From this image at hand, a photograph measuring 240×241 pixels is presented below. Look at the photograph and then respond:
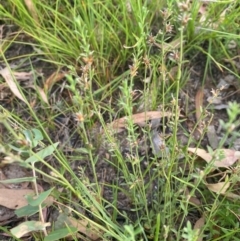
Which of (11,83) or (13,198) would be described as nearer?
(13,198)

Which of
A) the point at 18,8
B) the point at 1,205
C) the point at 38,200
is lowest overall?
the point at 1,205

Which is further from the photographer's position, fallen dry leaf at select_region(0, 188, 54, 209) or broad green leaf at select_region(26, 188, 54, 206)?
fallen dry leaf at select_region(0, 188, 54, 209)

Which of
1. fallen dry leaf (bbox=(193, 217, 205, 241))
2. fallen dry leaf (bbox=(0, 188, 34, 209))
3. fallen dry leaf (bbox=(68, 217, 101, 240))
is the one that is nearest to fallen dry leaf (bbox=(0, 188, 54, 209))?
fallen dry leaf (bbox=(0, 188, 34, 209))

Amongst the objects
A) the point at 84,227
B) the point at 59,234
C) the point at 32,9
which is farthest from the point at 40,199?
the point at 32,9

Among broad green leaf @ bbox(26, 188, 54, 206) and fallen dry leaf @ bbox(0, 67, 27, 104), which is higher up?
broad green leaf @ bbox(26, 188, 54, 206)

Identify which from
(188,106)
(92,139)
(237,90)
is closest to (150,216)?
(92,139)

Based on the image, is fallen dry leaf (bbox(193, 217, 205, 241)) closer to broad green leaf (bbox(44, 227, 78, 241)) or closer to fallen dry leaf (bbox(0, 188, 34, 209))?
broad green leaf (bbox(44, 227, 78, 241))

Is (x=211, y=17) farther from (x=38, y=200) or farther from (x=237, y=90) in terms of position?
(x=38, y=200)

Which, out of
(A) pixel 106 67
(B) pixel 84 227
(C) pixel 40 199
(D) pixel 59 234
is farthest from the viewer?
(A) pixel 106 67

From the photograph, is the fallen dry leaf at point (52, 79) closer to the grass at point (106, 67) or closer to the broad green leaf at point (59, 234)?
the grass at point (106, 67)

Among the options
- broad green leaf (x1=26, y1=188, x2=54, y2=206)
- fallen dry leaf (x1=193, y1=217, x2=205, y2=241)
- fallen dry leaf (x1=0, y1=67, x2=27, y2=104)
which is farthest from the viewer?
fallen dry leaf (x1=0, y1=67, x2=27, y2=104)

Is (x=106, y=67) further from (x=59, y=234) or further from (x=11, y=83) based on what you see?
(x=59, y=234)
